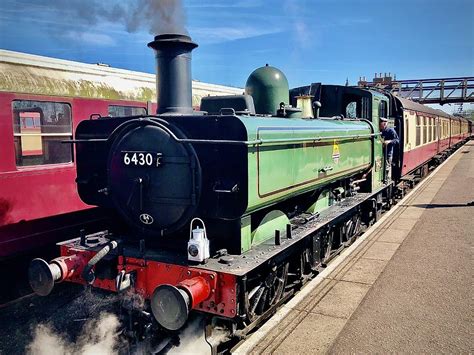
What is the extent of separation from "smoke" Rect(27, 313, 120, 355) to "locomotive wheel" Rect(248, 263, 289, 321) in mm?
1434

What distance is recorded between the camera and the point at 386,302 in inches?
191

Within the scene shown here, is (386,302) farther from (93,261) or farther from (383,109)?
(383,109)

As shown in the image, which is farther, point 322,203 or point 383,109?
point 383,109

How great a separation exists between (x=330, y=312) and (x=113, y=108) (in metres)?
5.06

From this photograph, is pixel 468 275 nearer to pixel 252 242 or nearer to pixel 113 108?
pixel 252 242

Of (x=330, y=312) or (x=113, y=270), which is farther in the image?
(x=330, y=312)

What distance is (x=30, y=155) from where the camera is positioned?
239 inches

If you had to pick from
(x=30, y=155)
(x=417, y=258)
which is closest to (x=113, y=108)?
(x=30, y=155)

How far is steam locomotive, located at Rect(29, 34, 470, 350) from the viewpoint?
368 cm

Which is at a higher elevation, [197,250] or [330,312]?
[197,250]

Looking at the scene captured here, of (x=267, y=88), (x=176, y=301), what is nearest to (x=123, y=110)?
(x=267, y=88)

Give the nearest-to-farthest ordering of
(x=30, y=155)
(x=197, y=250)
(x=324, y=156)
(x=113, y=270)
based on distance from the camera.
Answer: (x=197, y=250) → (x=113, y=270) → (x=324, y=156) → (x=30, y=155)

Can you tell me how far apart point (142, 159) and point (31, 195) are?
2.79 metres

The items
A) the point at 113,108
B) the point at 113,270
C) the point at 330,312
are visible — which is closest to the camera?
the point at 113,270
